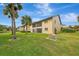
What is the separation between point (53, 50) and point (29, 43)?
0.28 meters

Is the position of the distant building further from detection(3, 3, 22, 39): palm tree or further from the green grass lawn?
detection(3, 3, 22, 39): palm tree

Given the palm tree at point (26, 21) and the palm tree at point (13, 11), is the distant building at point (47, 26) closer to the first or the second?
the palm tree at point (26, 21)

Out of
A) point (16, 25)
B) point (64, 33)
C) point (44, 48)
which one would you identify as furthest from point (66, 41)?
point (16, 25)

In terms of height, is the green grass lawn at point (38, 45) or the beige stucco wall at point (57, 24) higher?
the beige stucco wall at point (57, 24)

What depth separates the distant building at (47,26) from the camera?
2.53 metres

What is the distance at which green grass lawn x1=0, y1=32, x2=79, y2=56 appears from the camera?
2461 millimetres

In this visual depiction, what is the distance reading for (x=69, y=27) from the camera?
8.34 ft

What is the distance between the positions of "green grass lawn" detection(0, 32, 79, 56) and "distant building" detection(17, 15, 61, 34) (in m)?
0.06

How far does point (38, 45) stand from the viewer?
2502 millimetres

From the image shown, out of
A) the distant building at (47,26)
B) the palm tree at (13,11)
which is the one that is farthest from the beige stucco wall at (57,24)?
the palm tree at (13,11)

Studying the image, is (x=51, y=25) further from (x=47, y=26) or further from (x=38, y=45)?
(x=38, y=45)

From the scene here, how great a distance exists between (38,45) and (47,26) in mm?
239

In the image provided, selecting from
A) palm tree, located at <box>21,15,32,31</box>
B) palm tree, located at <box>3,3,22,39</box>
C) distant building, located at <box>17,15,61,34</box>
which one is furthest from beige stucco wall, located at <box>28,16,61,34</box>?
palm tree, located at <box>3,3,22,39</box>

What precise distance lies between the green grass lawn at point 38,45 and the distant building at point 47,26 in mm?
57
